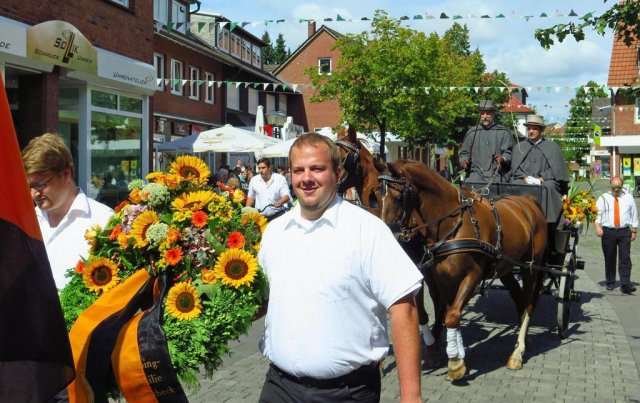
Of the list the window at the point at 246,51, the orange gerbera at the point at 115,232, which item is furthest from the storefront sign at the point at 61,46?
the window at the point at 246,51

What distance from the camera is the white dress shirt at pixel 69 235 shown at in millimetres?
3584

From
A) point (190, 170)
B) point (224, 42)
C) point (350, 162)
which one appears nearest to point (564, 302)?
point (350, 162)

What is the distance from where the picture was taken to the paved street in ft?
20.3

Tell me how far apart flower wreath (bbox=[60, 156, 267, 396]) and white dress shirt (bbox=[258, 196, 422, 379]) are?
437 mm

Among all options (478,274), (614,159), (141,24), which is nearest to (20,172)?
(478,274)

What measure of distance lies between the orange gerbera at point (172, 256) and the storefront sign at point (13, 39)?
30.8ft

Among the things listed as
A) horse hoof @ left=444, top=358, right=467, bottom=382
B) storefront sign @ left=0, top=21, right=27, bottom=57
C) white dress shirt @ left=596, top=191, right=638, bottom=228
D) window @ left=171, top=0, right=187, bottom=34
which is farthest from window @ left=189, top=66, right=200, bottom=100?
horse hoof @ left=444, top=358, right=467, bottom=382

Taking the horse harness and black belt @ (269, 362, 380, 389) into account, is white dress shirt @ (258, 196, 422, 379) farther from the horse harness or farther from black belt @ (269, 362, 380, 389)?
the horse harness

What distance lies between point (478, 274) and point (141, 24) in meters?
12.1

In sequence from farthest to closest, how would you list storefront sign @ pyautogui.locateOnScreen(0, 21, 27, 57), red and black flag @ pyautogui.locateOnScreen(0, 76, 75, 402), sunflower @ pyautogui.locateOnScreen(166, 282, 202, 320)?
storefront sign @ pyautogui.locateOnScreen(0, 21, 27, 57) → sunflower @ pyautogui.locateOnScreen(166, 282, 202, 320) → red and black flag @ pyautogui.locateOnScreen(0, 76, 75, 402)

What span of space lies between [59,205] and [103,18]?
1239 cm

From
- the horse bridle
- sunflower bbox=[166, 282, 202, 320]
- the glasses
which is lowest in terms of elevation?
sunflower bbox=[166, 282, 202, 320]

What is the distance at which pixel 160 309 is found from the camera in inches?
122

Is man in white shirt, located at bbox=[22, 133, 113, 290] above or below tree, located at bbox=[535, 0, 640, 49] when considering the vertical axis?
below
